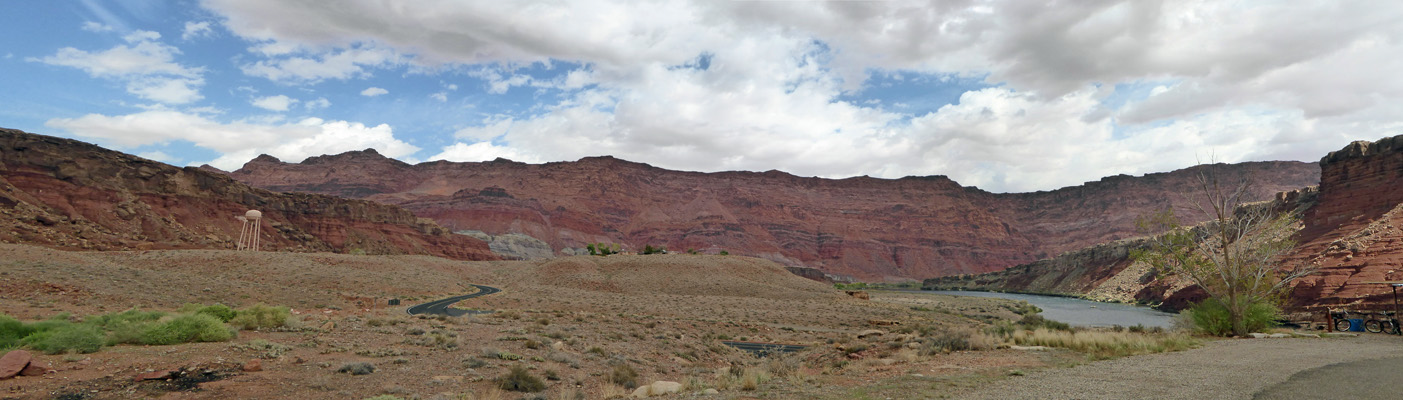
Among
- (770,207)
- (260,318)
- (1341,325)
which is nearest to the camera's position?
Result: (260,318)

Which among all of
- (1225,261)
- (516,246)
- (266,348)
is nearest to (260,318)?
(266,348)

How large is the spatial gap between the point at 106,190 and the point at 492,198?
86.5 m

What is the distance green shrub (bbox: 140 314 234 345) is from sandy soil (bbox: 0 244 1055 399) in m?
0.56

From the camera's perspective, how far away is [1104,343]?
15.9m

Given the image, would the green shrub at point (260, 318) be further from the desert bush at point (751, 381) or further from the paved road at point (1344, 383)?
the paved road at point (1344, 383)

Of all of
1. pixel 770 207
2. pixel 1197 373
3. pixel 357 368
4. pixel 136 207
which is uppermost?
pixel 770 207

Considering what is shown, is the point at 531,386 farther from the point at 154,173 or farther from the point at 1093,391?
the point at 154,173

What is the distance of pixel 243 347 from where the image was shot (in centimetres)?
1433

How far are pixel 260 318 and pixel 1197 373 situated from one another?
73.4ft

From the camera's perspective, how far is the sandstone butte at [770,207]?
150m

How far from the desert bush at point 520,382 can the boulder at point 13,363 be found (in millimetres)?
7864

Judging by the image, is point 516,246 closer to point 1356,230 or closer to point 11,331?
point 11,331

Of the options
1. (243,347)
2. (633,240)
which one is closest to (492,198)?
(633,240)


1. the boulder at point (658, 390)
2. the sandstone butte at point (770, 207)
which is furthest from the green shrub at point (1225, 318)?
the sandstone butte at point (770, 207)
